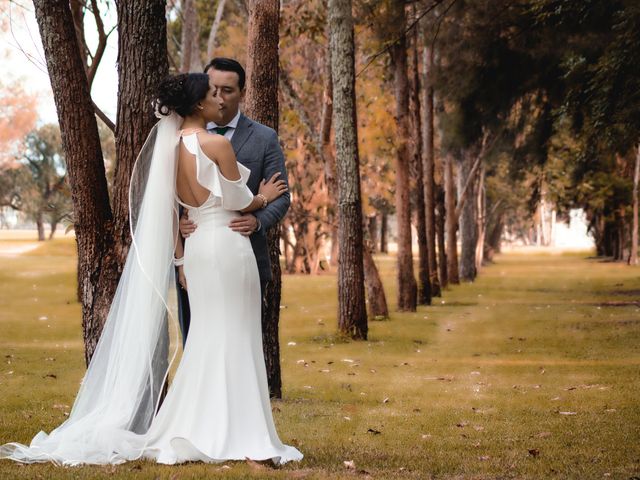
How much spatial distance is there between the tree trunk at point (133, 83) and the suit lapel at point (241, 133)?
64cm

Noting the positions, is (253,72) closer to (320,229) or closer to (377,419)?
(377,419)

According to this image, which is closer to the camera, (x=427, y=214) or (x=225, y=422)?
(x=225, y=422)

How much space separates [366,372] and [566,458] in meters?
6.04

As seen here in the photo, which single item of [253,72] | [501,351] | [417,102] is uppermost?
[417,102]

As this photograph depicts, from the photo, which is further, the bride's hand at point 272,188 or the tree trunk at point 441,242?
the tree trunk at point 441,242

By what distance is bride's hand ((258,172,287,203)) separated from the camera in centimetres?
645

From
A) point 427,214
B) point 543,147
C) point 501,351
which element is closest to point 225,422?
point 501,351

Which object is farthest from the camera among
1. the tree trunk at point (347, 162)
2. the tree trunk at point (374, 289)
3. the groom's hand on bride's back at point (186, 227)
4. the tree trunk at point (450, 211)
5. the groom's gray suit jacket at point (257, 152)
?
the tree trunk at point (450, 211)

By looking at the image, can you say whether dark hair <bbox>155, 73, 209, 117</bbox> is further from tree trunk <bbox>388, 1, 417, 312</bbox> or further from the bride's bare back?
tree trunk <bbox>388, 1, 417, 312</bbox>

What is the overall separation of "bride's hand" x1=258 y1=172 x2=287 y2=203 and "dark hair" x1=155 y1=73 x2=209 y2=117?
2.36 feet

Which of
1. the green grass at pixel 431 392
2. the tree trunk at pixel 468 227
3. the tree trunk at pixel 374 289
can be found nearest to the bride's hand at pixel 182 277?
the green grass at pixel 431 392

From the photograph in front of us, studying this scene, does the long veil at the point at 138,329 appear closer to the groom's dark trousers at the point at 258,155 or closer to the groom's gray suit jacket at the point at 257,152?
the groom's dark trousers at the point at 258,155

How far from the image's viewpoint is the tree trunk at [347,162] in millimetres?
16531

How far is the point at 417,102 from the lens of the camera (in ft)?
86.3
